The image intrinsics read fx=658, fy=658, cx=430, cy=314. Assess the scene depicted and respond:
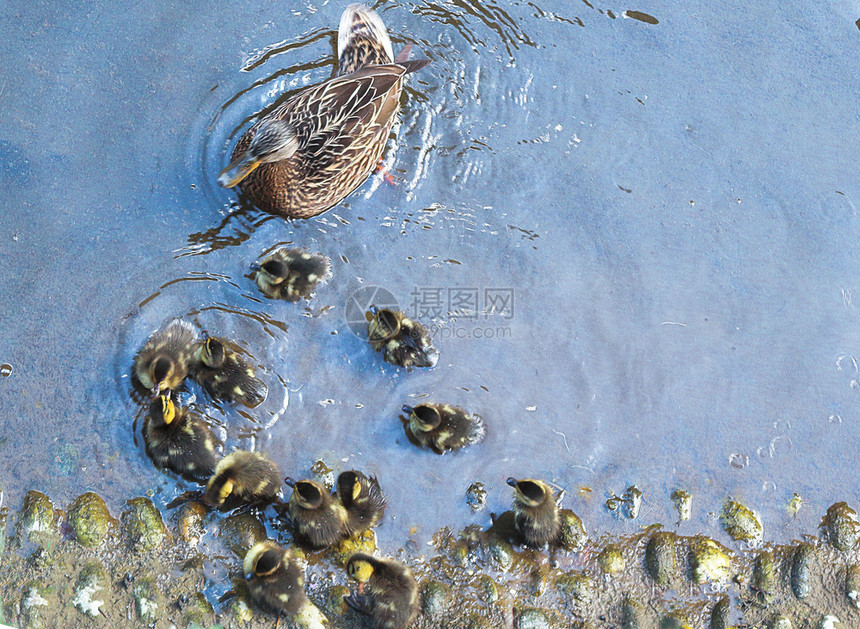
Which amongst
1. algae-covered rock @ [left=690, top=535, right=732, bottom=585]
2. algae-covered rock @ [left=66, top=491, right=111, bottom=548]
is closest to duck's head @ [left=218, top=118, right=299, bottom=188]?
algae-covered rock @ [left=66, top=491, right=111, bottom=548]

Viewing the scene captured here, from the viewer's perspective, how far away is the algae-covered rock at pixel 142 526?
6.95ft

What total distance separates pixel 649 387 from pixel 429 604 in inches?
41.8

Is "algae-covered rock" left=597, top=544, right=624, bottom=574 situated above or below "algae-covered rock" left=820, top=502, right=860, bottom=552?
below

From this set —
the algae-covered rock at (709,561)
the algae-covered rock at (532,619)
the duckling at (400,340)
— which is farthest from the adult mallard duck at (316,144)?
the algae-covered rock at (709,561)

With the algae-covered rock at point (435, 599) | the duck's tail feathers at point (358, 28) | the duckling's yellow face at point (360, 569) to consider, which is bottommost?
the algae-covered rock at point (435, 599)

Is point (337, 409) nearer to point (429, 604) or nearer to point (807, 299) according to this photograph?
point (429, 604)

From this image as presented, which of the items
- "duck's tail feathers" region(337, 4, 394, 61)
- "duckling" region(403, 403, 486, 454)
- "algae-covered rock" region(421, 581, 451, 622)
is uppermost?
"duck's tail feathers" region(337, 4, 394, 61)

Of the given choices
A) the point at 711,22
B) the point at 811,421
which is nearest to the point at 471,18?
the point at 711,22

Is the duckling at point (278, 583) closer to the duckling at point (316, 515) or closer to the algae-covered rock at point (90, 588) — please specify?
the duckling at point (316, 515)

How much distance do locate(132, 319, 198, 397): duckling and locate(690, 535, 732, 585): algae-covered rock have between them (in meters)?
1.81

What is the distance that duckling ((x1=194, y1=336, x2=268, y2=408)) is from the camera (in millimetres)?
2129

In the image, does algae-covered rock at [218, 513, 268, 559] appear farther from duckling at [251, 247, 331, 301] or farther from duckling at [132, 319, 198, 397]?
duckling at [251, 247, 331, 301]

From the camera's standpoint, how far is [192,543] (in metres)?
2.13

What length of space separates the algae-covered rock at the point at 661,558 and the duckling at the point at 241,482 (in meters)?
1.25
